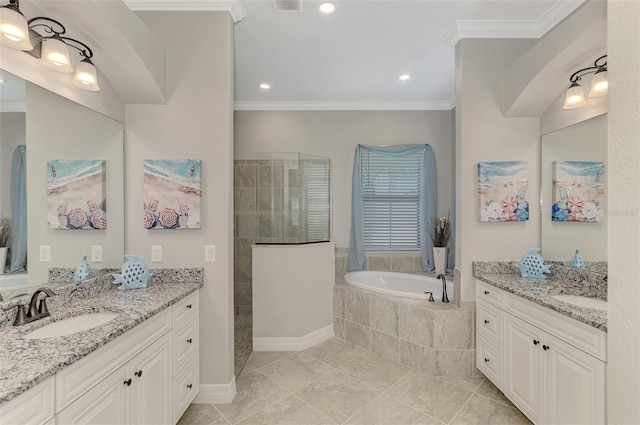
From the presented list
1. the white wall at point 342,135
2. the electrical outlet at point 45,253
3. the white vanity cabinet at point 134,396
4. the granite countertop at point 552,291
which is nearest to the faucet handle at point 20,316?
the electrical outlet at point 45,253

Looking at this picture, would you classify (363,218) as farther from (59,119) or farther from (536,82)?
(59,119)

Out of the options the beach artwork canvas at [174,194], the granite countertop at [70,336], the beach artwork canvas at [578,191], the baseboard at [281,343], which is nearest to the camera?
the granite countertop at [70,336]

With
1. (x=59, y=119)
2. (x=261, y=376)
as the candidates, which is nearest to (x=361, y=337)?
(x=261, y=376)

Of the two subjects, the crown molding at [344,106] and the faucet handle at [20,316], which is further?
the crown molding at [344,106]

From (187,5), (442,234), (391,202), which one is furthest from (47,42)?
(442,234)

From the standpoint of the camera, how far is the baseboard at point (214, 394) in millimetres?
2150

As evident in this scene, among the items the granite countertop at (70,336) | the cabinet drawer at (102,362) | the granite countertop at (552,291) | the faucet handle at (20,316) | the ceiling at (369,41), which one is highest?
the ceiling at (369,41)

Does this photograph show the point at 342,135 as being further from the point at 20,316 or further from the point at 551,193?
the point at 20,316

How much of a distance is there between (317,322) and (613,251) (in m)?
2.73

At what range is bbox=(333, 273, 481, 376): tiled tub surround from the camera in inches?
98.0

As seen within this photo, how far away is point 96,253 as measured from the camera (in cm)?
193

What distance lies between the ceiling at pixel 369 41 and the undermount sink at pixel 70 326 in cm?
234

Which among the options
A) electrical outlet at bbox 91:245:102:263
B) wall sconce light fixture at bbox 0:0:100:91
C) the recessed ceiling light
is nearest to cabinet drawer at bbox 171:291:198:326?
electrical outlet at bbox 91:245:102:263

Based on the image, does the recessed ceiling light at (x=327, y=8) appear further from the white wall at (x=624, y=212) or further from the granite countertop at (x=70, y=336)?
the granite countertop at (x=70, y=336)
